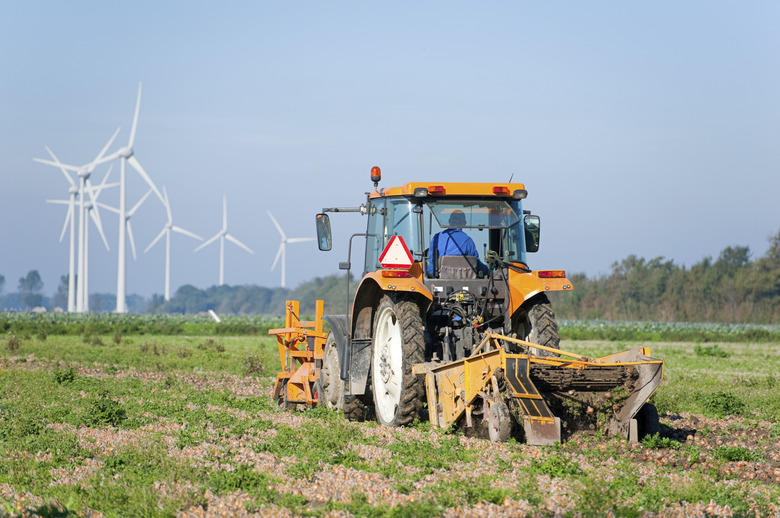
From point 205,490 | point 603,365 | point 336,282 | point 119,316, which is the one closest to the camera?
point 205,490

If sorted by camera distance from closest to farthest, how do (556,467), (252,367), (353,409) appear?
(556,467) < (353,409) < (252,367)

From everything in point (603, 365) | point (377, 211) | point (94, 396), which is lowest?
point (94, 396)

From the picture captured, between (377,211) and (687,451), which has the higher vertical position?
(377,211)

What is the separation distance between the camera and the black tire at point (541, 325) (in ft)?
35.4

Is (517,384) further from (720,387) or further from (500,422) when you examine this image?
(720,387)

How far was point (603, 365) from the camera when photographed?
Result: 384 inches

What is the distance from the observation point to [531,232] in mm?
12117

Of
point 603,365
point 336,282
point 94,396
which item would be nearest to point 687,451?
point 603,365

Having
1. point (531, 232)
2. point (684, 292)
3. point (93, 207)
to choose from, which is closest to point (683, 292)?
point (684, 292)

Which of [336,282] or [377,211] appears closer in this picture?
[377,211]

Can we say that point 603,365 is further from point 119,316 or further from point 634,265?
point 634,265

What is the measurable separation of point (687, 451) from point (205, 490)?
194 inches

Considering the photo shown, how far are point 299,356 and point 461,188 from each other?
184 inches

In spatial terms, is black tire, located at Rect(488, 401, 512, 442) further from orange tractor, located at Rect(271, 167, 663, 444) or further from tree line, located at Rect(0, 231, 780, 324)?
tree line, located at Rect(0, 231, 780, 324)
